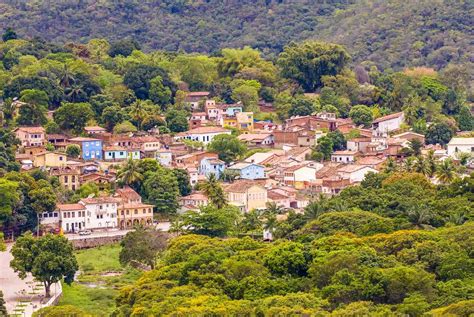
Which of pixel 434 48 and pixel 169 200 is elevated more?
pixel 434 48

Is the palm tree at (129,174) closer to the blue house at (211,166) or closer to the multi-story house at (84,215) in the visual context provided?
the multi-story house at (84,215)

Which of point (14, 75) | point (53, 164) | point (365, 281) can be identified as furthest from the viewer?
point (14, 75)

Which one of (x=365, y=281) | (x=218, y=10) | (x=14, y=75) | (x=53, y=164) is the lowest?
(x=365, y=281)

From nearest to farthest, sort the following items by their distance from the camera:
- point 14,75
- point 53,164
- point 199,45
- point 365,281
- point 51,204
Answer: point 365,281 → point 51,204 → point 53,164 → point 14,75 → point 199,45

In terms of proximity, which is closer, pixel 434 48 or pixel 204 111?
pixel 204 111

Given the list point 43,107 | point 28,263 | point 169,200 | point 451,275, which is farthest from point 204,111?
point 451,275

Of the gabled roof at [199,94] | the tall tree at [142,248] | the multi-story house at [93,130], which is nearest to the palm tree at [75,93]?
the multi-story house at [93,130]

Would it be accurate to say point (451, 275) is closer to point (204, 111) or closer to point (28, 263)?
point (28, 263)

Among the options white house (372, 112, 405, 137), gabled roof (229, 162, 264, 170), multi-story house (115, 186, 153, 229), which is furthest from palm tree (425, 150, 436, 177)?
multi-story house (115, 186, 153, 229)
